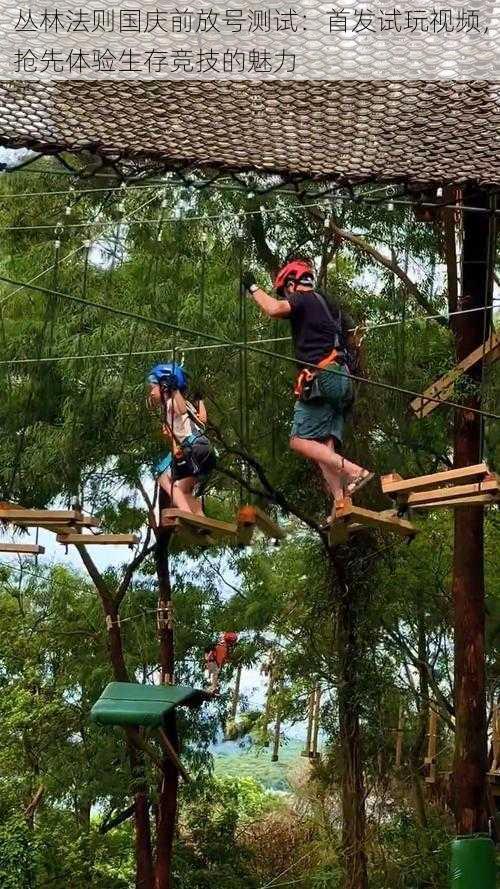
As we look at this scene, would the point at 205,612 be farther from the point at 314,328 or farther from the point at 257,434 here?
the point at 314,328

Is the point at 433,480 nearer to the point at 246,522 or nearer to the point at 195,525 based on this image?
the point at 246,522

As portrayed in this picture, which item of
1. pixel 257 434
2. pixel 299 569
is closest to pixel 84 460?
pixel 257 434

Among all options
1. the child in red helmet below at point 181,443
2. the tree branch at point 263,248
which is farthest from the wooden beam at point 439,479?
the tree branch at point 263,248

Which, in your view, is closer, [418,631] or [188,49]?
[188,49]

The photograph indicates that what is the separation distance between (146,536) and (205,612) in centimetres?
88

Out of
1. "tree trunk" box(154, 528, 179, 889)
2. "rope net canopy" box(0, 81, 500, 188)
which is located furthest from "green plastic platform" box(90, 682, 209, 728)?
"rope net canopy" box(0, 81, 500, 188)

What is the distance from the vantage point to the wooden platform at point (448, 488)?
3307 millimetres

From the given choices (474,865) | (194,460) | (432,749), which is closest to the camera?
(474,865)

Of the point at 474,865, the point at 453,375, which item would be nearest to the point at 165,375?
the point at 453,375

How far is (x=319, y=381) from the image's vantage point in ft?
12.6

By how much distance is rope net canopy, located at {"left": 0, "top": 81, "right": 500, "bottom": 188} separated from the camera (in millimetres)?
3277

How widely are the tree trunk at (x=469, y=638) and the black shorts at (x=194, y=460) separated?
1.71 m

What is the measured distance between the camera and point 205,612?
28.3ft

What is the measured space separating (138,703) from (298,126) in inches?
125
